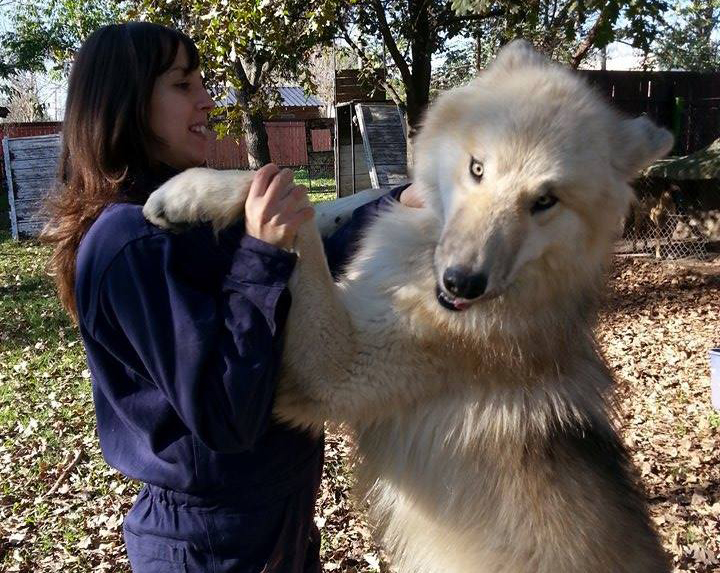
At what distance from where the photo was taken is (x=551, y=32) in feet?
29.3

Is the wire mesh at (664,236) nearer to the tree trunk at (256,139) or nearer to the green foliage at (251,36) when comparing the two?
the green foliage at (251,36)

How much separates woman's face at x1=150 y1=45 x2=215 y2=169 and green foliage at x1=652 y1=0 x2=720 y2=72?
26220 millimetres

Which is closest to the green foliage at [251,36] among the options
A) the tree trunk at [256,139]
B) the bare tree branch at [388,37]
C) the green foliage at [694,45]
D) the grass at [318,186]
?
the bare tree branch at [388,37]

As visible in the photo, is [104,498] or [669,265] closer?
[104,498]

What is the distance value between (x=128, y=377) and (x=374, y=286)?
81 cm

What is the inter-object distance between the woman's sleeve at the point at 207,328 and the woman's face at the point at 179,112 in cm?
43

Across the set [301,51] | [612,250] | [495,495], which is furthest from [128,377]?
[301,51]

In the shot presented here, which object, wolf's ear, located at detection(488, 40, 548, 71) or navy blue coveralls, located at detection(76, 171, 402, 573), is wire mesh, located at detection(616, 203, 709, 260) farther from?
navy blue coveralls, located at detection(76, 171, 402, 573)

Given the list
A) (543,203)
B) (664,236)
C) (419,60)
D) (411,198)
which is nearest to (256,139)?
(419,60)

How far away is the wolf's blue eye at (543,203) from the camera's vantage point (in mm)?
1985

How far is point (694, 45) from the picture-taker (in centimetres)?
2769

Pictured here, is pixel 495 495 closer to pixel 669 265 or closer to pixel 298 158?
pixel 669 265

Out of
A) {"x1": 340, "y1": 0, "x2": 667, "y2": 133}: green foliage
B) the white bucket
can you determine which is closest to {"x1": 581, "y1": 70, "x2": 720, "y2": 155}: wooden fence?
{"x1": 340, "y1": 0, "x2": 667, "y2": 133}: green foliage

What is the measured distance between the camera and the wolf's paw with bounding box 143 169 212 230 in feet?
5.37
